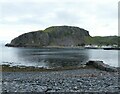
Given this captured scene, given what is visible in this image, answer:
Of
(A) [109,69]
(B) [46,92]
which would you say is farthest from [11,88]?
(A) [109,69]

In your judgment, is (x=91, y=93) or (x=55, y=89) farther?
(x=55, y=89)

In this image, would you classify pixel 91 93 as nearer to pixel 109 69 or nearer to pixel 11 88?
pixel 11 88

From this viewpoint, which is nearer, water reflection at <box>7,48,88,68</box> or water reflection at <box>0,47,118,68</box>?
water reflection at <box>7,48,88,68</box>

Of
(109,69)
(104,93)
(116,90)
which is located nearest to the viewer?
(104,93)

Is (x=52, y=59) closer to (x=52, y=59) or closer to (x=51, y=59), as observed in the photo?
(x=52, y=59)

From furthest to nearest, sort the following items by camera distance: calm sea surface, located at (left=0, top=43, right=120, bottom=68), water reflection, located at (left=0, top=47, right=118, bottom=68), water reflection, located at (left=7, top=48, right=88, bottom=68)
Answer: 1. water reflection, located at (left=0, top=47, right=118, bottom=68)
2. calm sea surface, located at (left=0, top=43, right=120, bottom=68)
3. water reflection, located at (left=7, top=48, right=88, bottom=68)

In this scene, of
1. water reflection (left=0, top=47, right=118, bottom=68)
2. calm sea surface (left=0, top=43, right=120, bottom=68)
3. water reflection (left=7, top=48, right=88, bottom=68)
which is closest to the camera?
water reflection (left=7, top=48, right=88, bottom=68)

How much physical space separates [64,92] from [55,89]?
120cm

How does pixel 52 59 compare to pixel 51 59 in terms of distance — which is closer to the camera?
pixel 51 59

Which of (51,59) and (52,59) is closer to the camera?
(51,59)

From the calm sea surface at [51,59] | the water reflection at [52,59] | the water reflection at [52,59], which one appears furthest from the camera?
the water reflection at [52,59]

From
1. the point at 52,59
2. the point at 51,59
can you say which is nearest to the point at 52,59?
the point at 52,59

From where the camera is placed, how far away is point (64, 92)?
49.7 feet

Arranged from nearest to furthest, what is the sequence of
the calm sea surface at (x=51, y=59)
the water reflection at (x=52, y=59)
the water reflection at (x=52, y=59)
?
the water reflection at (x=52, y=59), the calm sea surface at (x=51, y=59), the water reflection at (x=52, y=59)
